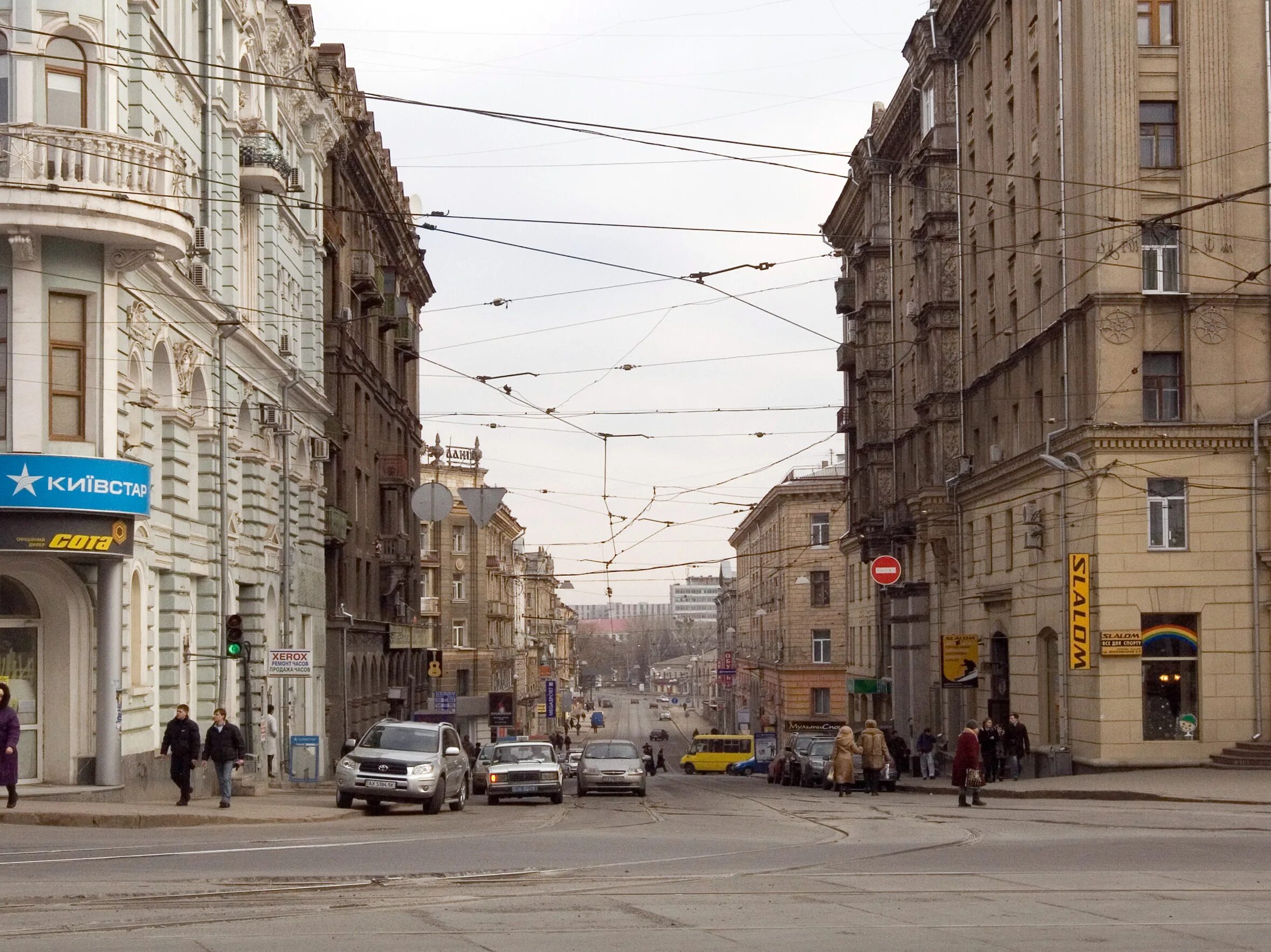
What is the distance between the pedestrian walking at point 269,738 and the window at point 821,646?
56.1 m

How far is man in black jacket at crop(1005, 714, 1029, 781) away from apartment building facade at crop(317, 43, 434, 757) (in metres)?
19.6

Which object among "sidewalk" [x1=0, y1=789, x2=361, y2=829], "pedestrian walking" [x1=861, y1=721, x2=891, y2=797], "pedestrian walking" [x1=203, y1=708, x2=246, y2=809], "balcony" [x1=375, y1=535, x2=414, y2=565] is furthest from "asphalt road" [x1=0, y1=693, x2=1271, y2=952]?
"balcony" [x1=375, y1=535, x2=414, y2=565]

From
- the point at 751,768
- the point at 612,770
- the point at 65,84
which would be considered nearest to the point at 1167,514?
the point at 612,770

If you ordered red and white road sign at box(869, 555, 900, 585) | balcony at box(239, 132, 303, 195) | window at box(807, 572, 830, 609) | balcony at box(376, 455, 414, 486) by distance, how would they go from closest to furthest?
balcony at box(239, 132, 303, 195), red and white road sign at box(869, 555, 900, 585), balcony at box(376, 455, 414, 486), window at box(807, 572, 830, 609)

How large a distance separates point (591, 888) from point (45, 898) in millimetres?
4510

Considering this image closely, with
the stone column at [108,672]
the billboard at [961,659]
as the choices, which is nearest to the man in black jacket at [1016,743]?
the billboard at [961,659]

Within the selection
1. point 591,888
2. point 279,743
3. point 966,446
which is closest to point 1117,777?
point 966,446

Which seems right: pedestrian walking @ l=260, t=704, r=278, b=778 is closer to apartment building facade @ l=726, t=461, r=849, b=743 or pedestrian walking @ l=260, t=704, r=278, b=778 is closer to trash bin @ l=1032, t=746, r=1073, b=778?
trash bin @ l=1032, t=746, r=1073, b=778

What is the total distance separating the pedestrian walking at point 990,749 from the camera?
38.8m

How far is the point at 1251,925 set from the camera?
41.0 feet

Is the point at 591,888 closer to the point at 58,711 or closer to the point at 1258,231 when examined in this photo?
the point at 58,711

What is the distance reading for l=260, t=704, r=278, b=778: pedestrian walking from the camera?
3638 cm

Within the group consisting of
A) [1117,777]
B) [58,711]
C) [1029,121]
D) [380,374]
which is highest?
[1029,121]

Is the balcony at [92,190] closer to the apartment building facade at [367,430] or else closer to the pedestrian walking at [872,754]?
the pedestrian walking at [872,754]
